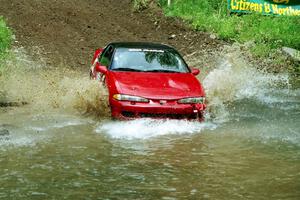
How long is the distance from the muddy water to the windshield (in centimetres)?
72

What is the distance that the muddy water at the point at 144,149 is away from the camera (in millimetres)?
6988

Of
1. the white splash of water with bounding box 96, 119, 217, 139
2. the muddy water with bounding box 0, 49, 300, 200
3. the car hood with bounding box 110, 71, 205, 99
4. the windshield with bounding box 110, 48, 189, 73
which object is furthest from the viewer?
the windshield with bounding box 110, 48, 189, 73

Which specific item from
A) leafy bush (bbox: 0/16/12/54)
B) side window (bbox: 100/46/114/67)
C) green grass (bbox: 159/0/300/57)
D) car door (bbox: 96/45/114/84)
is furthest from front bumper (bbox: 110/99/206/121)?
green grass (bbox: 159/0/300/57)

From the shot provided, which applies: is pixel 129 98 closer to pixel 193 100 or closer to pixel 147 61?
pixel 193 100

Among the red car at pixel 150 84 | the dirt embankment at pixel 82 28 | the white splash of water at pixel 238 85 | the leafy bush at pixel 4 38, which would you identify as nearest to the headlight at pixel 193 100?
the red car at pixel 150 84

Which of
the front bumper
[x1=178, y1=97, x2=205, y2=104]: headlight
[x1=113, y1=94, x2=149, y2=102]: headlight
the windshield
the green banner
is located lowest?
the front bumper

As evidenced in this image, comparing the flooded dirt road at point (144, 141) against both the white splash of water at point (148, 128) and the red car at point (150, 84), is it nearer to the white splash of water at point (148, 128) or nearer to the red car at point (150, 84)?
the white splash of water at point (148, 128)

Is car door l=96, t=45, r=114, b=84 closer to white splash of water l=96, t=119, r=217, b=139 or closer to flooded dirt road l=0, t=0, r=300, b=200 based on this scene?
flooded dirt road l=0, t=0, r=300, b=200

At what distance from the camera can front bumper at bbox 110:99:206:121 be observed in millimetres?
10141

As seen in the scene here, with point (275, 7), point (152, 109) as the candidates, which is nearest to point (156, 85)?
point (152, 109)

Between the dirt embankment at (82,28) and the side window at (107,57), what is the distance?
222 inches

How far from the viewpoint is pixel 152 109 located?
1012 cm

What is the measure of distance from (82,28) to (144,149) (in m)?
13.4

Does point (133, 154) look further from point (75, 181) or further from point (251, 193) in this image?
point (251, 193)
